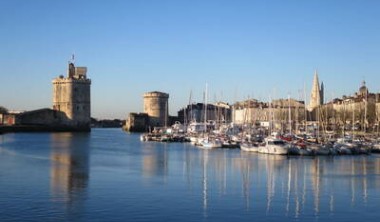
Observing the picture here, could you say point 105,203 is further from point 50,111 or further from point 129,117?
point 129,117

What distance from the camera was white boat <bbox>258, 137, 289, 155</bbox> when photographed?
43.4 metres

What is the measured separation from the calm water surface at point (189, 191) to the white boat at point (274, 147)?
6169 millimetres

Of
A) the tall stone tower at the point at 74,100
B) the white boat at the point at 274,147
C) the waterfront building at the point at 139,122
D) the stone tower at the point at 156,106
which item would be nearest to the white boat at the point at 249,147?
the white boat at the point at 274,147

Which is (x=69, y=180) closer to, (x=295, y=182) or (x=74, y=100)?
(x=295, y=182)

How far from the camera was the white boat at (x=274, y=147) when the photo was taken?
43438 millimetres

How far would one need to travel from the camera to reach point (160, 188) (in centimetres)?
2428

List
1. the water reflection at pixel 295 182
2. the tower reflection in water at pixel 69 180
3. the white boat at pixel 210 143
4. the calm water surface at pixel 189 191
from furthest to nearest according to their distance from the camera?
the white boat at pixel 210 143
the tower reflection in water at pixel 69 180
the water reflection at pixel 295 182
the calm water surface at pixel 189 191

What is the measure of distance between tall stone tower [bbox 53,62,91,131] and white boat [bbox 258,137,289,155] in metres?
67.6

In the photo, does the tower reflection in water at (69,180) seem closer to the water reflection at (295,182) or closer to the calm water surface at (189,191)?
the calm water surface at (189,191)

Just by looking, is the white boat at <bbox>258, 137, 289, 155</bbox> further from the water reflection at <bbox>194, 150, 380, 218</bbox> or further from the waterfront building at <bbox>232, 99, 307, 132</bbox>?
the waterfront building at <bbox>232, 99, 307, 132</bbox>

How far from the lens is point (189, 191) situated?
2350 centimetres

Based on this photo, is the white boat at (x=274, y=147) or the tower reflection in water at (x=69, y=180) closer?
the tower reflection in water at (x=69, y=180)

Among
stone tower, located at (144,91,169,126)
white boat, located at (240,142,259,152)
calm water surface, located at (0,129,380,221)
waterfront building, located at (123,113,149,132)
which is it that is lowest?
calm water surface, located at (0,129,380,221)

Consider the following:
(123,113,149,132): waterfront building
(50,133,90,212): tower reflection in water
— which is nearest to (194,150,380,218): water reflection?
(50,133,90,212): tower reflection in water
